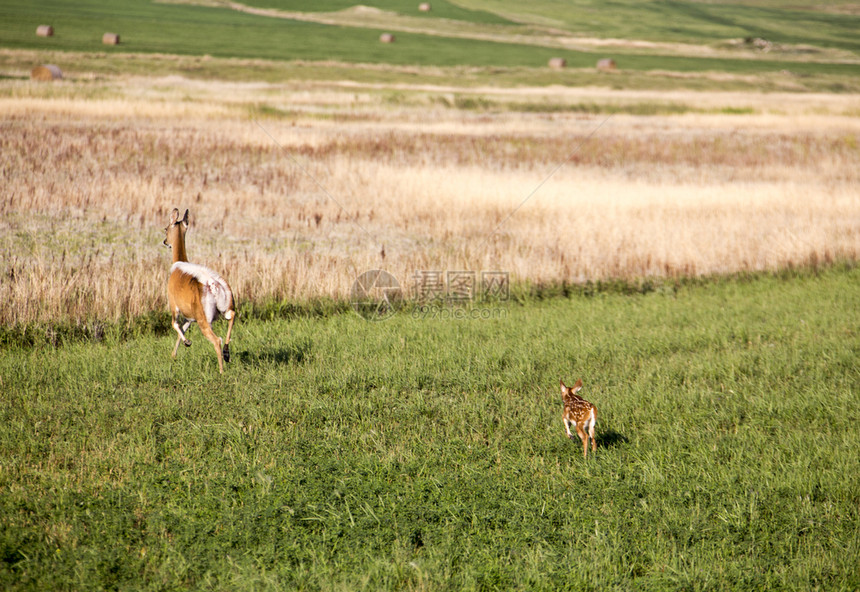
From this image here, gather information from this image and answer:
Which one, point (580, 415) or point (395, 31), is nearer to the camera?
point (580, 415)

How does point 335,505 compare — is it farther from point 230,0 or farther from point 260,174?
point 230,0

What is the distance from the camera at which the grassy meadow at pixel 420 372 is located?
214 inches

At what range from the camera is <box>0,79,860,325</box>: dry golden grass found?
13.7 meters

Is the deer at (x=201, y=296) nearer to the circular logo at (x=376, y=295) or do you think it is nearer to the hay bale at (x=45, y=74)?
the circular logo at (x=376, y=295)

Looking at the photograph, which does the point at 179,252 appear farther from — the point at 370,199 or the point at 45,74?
the point at 45,74

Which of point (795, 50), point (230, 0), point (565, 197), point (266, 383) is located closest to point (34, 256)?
point (266, 383)

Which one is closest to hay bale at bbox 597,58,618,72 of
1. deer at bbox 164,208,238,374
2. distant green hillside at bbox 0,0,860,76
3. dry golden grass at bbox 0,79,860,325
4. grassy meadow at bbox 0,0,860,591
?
distant green hillside at bbox 0,0,860,76

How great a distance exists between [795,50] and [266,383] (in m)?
135

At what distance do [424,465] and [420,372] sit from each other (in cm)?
238

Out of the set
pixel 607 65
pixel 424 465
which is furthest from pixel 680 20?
pixel 424 465

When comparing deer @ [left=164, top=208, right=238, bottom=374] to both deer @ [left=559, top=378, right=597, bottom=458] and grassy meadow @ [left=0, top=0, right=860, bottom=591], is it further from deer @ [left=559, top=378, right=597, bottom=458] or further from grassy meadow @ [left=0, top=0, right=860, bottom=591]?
deer @ [left=559, top=378, right=597, bottom=458]

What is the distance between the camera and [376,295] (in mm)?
12883

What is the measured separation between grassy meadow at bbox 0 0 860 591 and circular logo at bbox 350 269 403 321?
22 centimetres

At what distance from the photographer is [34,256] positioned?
1355 centimetres
